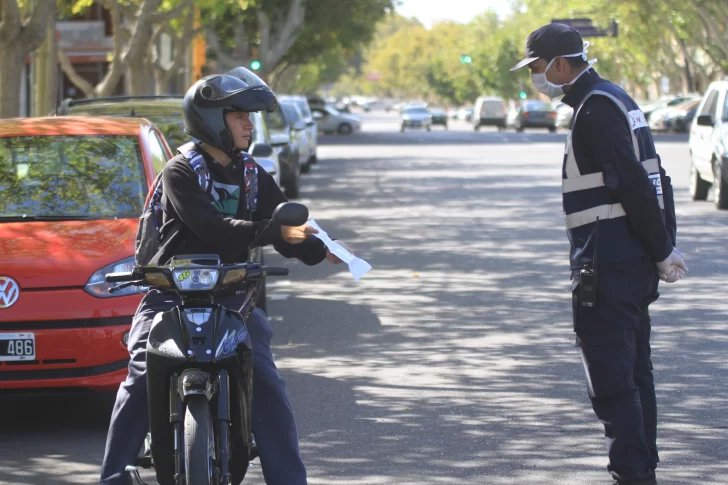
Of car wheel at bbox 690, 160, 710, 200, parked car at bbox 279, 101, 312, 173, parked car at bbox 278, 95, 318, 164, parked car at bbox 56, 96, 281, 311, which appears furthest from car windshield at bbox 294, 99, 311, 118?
parked car at bbox 56, 96, 281, 311

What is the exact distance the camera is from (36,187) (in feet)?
25.7

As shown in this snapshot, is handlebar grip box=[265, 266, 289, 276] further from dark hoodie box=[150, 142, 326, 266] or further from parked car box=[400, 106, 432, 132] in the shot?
parked car box=[400, 106, 432, 132]

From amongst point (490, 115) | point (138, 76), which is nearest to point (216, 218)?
point (138, 76)

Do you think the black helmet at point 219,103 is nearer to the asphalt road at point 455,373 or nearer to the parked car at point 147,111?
the asphalt road at point 455,373

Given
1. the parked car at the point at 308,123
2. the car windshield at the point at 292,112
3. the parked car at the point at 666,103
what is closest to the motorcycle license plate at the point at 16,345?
the car windshield at the point at 292,112

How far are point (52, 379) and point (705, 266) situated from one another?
8091 millimetres

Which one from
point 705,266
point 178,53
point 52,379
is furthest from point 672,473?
point 178,53

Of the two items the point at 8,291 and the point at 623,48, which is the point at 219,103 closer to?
the point at 8,291

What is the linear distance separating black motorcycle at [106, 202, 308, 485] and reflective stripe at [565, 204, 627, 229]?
4.80 ft

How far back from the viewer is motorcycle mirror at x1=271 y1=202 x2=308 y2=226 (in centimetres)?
443

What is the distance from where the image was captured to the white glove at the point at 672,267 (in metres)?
5.40

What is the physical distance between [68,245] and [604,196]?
9.92 ft

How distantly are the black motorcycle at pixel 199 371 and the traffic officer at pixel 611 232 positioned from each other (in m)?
1.47

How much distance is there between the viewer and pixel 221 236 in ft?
15.2
